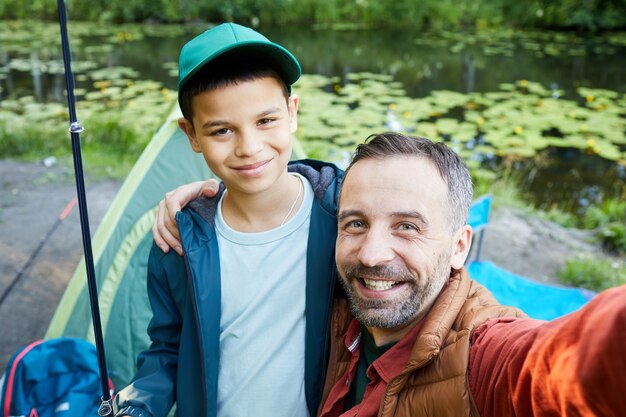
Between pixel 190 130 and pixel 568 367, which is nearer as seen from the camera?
pixel 568 367

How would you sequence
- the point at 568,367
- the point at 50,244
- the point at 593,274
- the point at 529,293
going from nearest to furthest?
the point at 568,367 < the point at 529,293 < the point at 593,274 < the point at 50,244

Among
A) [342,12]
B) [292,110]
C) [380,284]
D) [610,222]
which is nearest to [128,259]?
[292,110]

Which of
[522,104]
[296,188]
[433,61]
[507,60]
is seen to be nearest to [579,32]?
[507,60]

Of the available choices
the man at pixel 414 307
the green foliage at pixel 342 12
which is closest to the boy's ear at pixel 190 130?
the man at pixel 414 307

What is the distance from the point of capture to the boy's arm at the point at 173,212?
123cm

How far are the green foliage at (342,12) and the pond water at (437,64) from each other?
76 centimetres

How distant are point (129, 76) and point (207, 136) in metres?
6.42

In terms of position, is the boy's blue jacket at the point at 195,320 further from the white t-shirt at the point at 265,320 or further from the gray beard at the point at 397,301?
the gray beard at the point at 397,301

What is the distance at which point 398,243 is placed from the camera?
3.18 feet

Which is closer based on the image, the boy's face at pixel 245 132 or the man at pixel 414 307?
the man at pixel 414 307

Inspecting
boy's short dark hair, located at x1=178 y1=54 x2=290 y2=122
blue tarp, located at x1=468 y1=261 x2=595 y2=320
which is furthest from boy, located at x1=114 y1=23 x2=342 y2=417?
blue tarp, located at x1=468 y1=261 x2=595 y2=320

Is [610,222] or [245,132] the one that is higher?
[245,132]

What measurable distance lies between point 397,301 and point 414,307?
0.11 ft

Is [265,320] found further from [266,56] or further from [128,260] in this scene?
[128,260]
